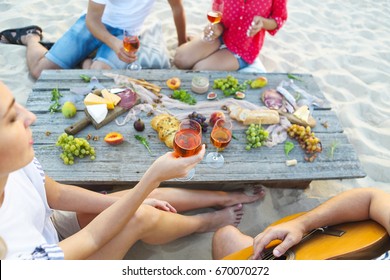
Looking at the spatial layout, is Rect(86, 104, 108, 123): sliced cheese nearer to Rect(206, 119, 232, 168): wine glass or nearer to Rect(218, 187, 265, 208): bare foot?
Rect(206, 119, 232, 168): wine glass

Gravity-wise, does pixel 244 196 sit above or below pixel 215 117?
below

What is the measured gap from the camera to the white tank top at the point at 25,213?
1421 mm

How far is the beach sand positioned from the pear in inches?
33.3

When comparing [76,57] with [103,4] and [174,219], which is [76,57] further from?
[174,219]

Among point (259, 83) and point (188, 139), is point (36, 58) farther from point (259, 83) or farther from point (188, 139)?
point (188, 139)

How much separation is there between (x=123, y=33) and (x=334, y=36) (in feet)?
8.36

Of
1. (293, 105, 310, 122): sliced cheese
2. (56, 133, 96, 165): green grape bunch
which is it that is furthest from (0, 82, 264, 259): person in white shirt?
(293, 105, 310, 122): sliced cheese

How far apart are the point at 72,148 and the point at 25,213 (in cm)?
73

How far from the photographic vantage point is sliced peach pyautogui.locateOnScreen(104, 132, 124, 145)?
2.36 m

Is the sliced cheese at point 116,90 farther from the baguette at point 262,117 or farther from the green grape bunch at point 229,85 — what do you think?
the baguette at point 262,117

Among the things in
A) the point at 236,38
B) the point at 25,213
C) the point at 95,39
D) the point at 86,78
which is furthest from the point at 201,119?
the point at 95,39

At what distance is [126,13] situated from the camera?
10.1ft

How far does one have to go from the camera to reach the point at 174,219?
2145mm
